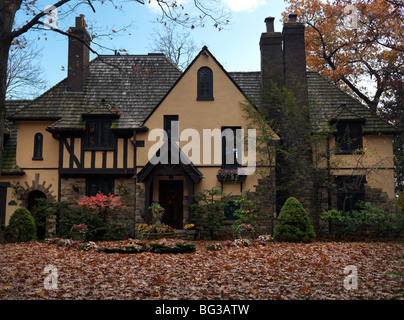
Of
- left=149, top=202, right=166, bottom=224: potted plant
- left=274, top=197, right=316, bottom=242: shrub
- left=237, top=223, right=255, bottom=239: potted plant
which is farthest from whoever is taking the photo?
left=149, top=202, right=166, bottom=224: potted plant

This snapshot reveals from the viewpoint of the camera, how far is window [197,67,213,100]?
650 inches

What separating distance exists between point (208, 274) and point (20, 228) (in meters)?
9.35

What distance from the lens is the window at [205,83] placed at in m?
16.5

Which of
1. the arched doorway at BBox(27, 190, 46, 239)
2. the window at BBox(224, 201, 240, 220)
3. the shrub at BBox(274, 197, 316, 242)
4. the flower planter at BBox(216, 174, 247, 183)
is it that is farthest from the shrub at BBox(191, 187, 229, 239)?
the arched doorway at BBox(27, 190, 46, 239)

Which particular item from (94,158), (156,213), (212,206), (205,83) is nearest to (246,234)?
(212,206)

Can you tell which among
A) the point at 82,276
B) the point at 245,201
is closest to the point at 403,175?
the point at 245,201

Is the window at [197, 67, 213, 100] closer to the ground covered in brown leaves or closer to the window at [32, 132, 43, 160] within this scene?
the window at [32, 132, 43, 160]

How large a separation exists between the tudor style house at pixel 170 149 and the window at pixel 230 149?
47mm

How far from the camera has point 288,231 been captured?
12.6 metres

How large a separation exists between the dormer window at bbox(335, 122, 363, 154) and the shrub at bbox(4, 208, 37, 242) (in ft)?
44.8

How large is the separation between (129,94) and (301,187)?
31.3 feet

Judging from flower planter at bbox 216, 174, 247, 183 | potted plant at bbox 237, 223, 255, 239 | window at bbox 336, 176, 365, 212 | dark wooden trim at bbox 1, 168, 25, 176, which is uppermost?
dark wooden trim at bbox 1, 168, 25, 176

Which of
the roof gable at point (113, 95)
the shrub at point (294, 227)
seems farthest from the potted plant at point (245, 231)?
the roof gable at point (113, 95)

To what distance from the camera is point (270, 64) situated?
58.4 feet
